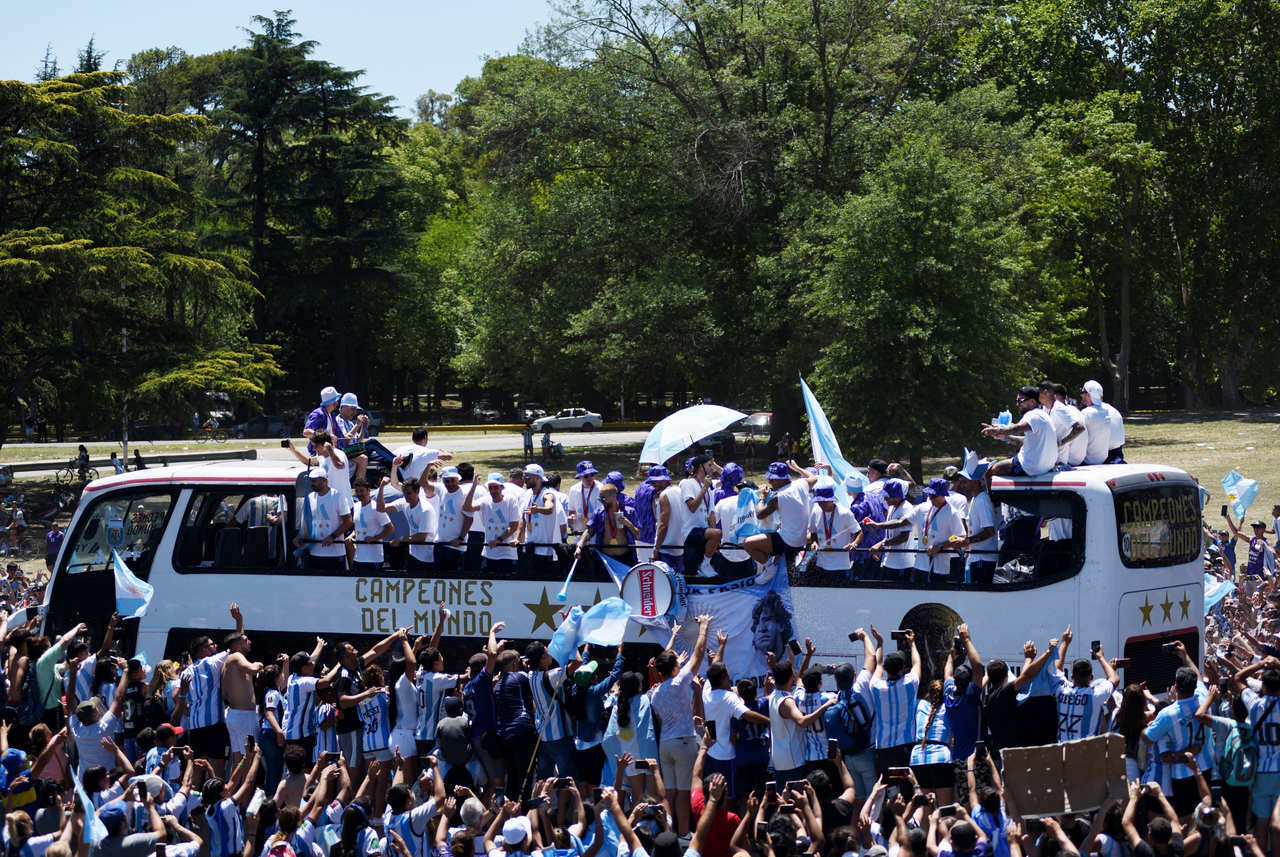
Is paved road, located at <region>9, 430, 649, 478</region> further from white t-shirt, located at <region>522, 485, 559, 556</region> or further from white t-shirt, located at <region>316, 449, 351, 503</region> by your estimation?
white t-shirt, located at <region>522, 485, 559, 556</region>

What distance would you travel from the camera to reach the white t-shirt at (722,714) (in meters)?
8.79

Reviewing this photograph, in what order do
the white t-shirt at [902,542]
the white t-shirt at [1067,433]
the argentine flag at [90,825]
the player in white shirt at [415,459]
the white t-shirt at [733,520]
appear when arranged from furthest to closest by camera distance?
the player in white shirt at [415,459], the white t-shirt at [733,520], the white t-shirt at [902,542], the white t-shirt at [1067,433], the argentine flag at [90,825]

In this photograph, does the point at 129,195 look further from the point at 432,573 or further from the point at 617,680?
the point at 617,680

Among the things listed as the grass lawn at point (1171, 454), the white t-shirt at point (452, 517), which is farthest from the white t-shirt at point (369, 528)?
the grass lawn at point (1171, 454)

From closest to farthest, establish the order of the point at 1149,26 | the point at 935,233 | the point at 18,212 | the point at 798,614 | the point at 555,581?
the point at 798,614, the point at 555,581, the point at 935,233, the point at 18,212, the point at 1149,26

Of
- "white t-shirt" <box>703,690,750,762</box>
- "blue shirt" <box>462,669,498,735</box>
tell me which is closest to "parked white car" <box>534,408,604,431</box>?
"blue shirt" <box>462,669,498,735</box>

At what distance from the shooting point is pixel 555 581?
1114 cm

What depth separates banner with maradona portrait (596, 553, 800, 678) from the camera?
10.4 m

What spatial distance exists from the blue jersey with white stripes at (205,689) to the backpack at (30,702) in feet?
4.64

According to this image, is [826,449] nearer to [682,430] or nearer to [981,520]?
[682,430]

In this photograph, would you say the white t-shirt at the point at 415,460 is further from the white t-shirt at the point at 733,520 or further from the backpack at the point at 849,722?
the backpack at the point at 849,722

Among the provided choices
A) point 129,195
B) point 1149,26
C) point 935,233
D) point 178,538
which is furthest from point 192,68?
A: point 178,538

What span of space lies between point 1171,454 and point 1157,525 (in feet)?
104

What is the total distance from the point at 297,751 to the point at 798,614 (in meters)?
4.03
